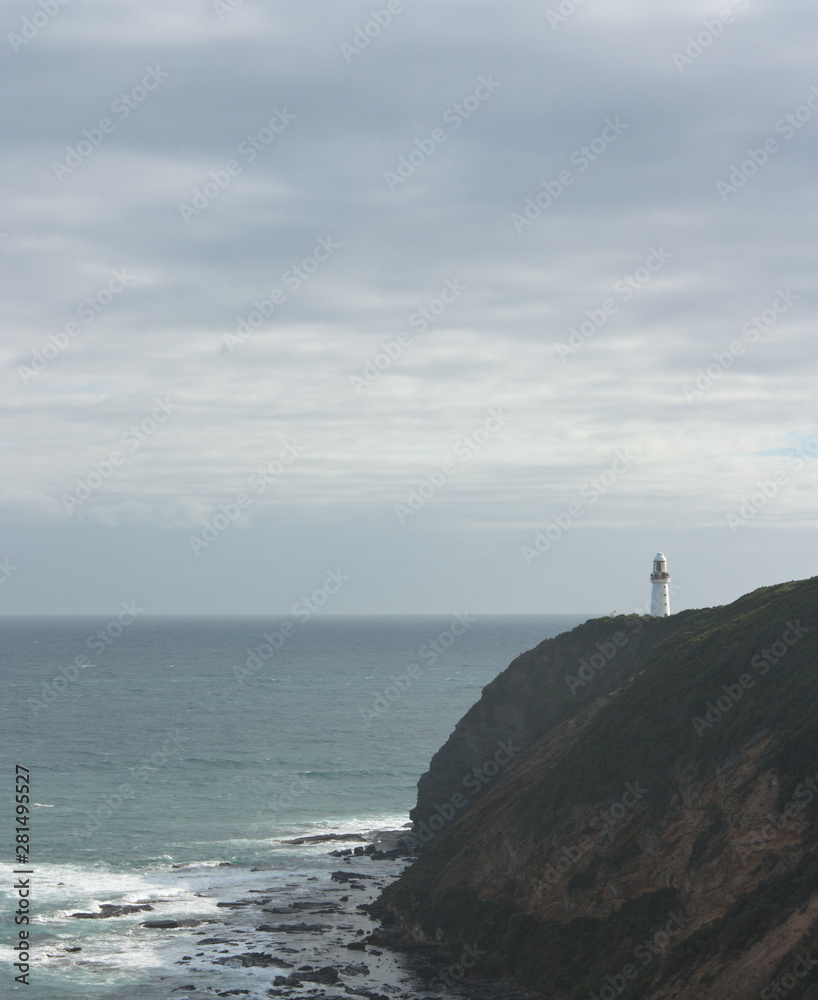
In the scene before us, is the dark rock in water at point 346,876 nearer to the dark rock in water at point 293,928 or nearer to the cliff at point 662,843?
the cliff at point 662,843

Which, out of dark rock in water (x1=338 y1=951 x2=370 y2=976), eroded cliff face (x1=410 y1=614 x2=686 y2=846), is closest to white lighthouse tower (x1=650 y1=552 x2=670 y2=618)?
eroded cliff face (x1=410 y1=614 x2=686 y2=846)

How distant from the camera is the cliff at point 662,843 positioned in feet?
117

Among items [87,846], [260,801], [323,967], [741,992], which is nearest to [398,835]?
[260,801]

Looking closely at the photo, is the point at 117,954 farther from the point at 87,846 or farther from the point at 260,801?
the point at 260,801

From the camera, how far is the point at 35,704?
A: 138750 millimetres

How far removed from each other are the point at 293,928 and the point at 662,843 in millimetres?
20455

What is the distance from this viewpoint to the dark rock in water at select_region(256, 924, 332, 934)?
5034 cm

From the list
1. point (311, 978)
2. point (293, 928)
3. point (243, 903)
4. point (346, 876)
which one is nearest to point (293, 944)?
point (293, 928)

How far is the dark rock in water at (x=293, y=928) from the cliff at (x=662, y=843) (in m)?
3.45

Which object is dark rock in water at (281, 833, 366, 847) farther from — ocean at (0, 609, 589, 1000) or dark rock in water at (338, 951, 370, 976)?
dark rock in water at (338, 951, 370, 976)

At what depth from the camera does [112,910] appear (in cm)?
5381

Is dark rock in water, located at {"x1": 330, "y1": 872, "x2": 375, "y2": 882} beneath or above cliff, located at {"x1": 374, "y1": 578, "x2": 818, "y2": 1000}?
beneath

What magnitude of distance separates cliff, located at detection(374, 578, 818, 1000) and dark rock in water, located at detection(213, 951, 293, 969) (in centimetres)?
591

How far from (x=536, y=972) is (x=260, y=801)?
4522 cm
